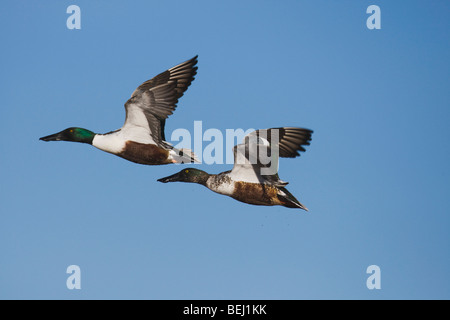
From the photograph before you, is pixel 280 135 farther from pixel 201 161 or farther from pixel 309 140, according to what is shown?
pixel 201 161

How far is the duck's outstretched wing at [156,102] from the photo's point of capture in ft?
35.4

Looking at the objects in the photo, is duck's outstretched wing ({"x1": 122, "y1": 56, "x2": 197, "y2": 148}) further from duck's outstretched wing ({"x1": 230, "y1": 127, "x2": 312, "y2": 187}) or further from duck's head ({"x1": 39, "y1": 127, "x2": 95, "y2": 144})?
duck's outstretched wing ({"x1": 230, "y1": 127, "x2": 312, "y2": 187})

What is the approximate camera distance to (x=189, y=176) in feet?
35.7

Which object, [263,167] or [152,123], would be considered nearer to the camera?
[263,167]

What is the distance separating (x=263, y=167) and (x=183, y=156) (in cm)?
139

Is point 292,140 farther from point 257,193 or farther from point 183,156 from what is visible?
point 183,156

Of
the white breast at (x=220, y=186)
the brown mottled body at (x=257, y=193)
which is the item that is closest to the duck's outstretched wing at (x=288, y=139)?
the brown mottled body at (x=257, y=193)

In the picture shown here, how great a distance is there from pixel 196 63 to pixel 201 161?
58.4 inches

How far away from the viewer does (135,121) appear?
10.8m

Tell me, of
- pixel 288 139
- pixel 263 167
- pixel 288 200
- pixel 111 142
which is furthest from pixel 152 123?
pixel 288 200

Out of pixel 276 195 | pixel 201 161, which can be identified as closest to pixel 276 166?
pixel 276 195

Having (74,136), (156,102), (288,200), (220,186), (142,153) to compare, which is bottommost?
(288,200)
